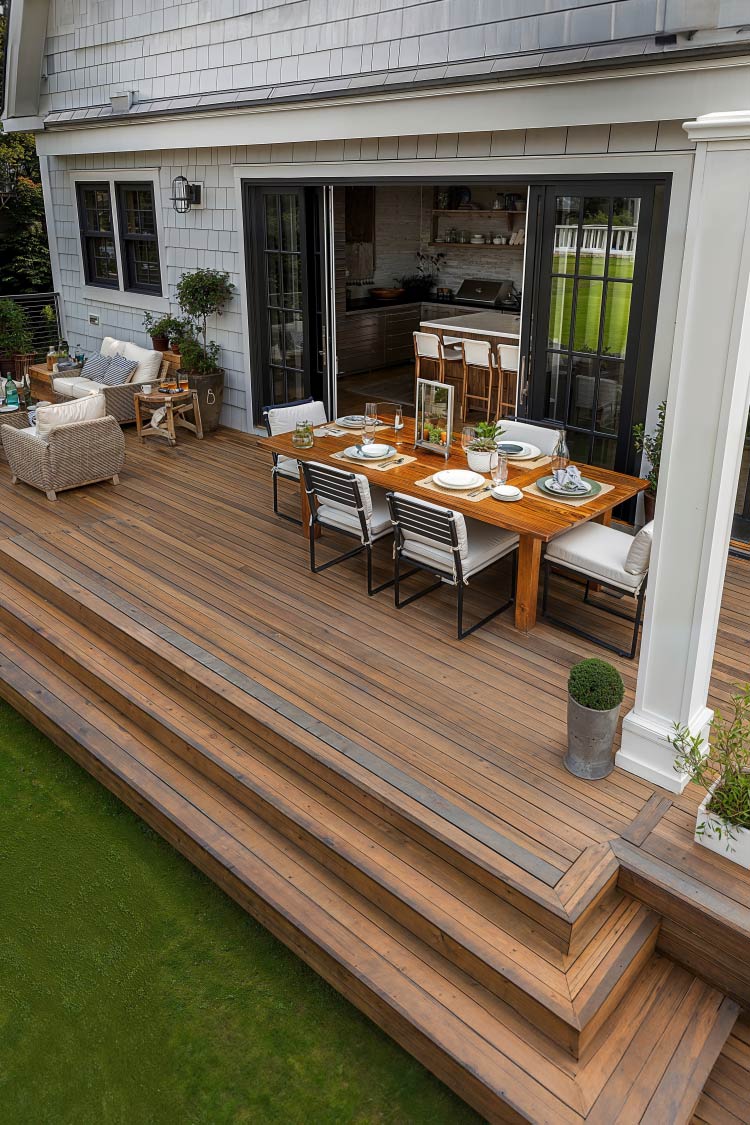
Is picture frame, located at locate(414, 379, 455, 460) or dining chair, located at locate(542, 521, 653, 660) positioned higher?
picture frame, located at locate(414, 379, 455, 460)

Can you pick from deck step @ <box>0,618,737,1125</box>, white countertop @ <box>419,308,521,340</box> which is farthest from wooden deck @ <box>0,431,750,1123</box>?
white countertop @ <box>419,308,521,340</box>

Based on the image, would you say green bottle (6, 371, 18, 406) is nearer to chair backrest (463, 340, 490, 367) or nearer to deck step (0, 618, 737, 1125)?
chair backrest (463, 340, 490, 367)

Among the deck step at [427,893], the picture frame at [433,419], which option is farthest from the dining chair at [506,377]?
the deck step at [427,893]

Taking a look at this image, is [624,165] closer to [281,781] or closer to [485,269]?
[281,781]

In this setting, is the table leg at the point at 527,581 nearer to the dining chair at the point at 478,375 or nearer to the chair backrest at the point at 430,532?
the chair backrest at the point at 430,532

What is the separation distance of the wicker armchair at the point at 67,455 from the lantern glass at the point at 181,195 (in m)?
2.82

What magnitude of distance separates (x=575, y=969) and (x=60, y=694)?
3226 millimetres

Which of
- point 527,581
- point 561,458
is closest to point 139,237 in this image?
point 561,458

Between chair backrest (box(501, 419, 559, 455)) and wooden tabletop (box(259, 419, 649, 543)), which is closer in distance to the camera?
wooden tabletop (box(259, 419, 649, 543))

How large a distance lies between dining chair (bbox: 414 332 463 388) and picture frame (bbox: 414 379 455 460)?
10.7ft

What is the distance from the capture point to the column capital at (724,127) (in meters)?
2.79

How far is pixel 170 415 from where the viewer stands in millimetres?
8500

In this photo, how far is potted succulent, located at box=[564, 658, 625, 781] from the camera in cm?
362

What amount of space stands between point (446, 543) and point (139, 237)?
6.97 metres
